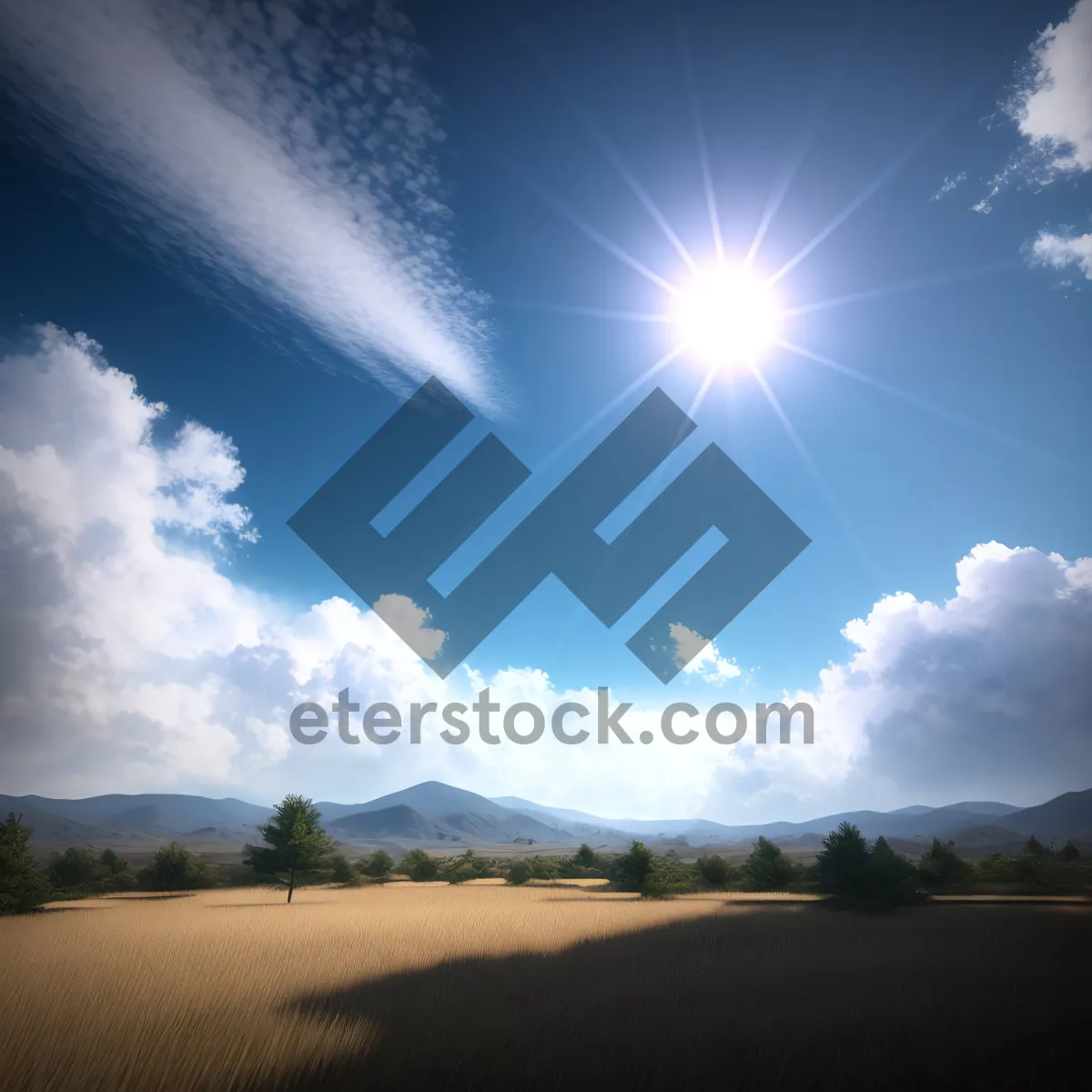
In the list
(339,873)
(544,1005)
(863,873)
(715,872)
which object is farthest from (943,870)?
(339,873)

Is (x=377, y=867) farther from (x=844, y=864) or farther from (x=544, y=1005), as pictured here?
(x=544, y=1005)

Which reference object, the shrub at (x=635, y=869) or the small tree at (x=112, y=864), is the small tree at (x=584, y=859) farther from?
the small tree at (x=112, y=864)

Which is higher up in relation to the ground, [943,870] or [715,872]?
[943,870]

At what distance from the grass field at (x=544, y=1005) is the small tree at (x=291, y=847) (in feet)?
43.9

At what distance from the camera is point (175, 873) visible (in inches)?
1542

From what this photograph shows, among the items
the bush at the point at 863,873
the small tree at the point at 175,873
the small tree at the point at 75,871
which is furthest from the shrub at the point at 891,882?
the small tree at the point at 75,871

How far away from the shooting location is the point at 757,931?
18.9 m

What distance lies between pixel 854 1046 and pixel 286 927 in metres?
20.2

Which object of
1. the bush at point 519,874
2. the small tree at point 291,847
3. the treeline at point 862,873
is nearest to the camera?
the treeline at point 862,873

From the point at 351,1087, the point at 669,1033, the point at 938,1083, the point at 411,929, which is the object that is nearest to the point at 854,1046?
the point at 938,1083

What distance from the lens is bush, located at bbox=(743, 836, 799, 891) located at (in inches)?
1405

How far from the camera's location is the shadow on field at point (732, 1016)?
7.77m

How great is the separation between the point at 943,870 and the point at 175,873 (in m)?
51.2

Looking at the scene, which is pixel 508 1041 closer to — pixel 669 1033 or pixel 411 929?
pixel 669 1033
